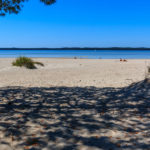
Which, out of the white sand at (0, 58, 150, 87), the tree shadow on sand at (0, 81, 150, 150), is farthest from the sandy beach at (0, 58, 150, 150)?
the white sand at (0, 58, 150, 87)

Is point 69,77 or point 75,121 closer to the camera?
point 75,121

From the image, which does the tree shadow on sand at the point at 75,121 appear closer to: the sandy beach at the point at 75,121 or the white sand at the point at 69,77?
the sandy beach at the point at 75,121

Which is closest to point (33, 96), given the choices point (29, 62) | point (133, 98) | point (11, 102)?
point (11, 102)

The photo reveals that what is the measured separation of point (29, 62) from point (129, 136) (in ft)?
51.6

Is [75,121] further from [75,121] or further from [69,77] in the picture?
[69,77]

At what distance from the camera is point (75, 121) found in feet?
16.1

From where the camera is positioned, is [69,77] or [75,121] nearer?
[75,121]

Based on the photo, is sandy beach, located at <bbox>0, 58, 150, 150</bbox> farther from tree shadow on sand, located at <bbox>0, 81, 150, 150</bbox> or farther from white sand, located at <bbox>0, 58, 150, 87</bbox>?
white sand, located at <bbox>0, 58, 150, 87</bbox>

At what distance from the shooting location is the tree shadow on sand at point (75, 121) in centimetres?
376

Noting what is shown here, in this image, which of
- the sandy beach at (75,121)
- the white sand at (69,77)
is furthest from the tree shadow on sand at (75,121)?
the white sand at (69,77)

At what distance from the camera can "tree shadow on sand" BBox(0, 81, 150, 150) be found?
3756 millimetres

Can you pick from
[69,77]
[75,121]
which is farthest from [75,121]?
[69,77]

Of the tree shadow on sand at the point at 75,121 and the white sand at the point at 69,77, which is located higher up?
the tree shadow on sand at the point at 75,121

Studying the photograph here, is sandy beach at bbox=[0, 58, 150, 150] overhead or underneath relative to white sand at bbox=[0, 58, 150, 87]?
overhead
